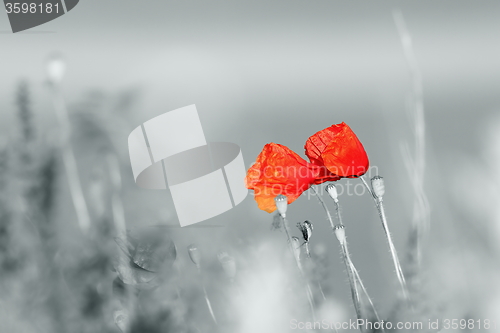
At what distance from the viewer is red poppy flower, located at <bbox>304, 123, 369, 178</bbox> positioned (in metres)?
0.32

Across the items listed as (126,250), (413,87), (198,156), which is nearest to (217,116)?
(198,156)

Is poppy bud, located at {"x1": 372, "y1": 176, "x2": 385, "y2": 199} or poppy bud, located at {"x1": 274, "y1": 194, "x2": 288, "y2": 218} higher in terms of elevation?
poppy bud, located at {"x1": 274, "y1": 194, "x2": 288, "y2": 218}

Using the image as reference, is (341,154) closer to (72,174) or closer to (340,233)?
(340,233)

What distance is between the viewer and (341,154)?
322 millimetres

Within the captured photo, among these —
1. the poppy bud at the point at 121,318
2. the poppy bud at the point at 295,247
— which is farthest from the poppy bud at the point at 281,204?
the poppy bud at the point at 121,318

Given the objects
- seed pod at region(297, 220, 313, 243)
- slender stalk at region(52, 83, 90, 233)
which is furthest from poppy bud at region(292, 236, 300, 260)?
slender stalk at region(52, 83, 90, 233)

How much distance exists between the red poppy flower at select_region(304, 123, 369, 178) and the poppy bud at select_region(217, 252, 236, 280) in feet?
0.33

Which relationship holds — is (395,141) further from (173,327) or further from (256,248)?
(173,327)

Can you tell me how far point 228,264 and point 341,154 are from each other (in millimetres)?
116

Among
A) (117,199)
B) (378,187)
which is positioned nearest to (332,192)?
(378,187)

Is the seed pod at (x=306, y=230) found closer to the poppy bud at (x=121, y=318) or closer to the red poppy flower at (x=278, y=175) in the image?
the red poppy flower at (x=278, y=175)

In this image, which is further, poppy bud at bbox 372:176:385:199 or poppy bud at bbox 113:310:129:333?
poppy bud at bbox 372:176:385:199

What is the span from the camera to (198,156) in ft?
1.46

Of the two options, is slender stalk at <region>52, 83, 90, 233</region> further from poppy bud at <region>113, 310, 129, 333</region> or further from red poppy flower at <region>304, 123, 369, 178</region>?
red poppy flower at <region>304, 123, 369, 178</region>
